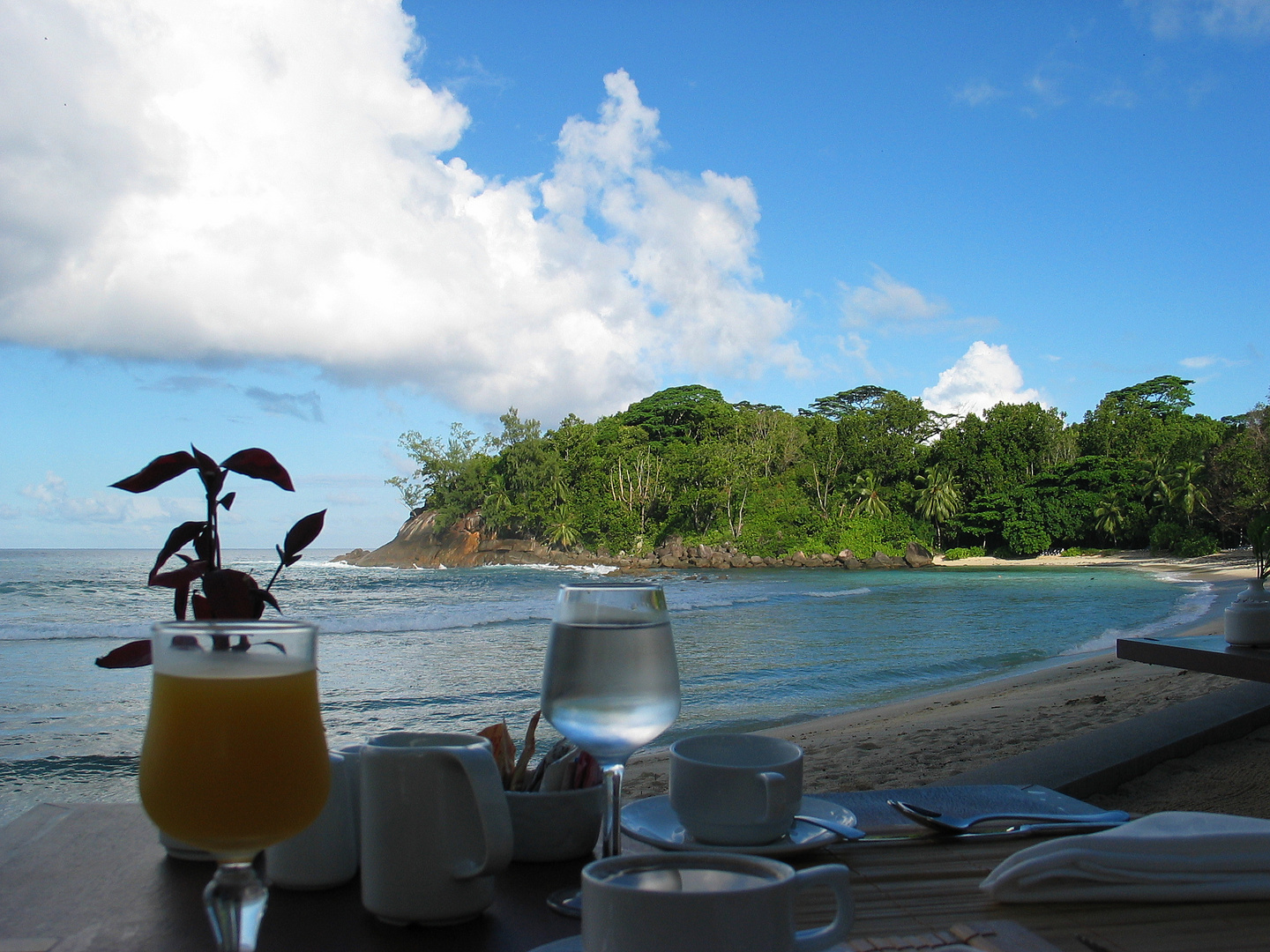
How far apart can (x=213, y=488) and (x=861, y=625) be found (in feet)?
43.6

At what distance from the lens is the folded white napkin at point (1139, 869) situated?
648 mm

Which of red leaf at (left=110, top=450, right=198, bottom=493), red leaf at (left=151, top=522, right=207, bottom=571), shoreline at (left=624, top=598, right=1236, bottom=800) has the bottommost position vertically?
shoreline at (left=624, top=598, right=1236, bottom=800)

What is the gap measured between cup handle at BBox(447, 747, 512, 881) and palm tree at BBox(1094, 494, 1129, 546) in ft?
121

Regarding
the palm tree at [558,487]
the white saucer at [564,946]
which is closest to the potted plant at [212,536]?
the white saucer at [564,946]

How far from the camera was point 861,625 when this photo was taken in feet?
43.4

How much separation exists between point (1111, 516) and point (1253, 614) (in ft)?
113

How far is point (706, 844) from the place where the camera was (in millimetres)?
768

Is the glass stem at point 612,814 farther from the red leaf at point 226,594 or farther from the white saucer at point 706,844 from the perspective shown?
the red leaf at point 226,594

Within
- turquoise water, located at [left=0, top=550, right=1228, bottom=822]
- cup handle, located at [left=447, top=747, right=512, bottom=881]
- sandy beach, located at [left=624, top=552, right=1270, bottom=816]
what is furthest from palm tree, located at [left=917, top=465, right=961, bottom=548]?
cup handle, located at [left=447, top=747, right=512, bottom=881]

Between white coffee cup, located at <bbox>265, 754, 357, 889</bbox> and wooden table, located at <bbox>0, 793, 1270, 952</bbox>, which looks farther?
white coffee cup, located at <bbox>265, 754, 357, 889</bbox>

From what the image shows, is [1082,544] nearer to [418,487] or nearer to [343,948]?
[418,487]

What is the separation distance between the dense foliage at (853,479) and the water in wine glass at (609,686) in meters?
32.5

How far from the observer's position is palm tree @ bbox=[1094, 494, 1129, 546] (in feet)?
107

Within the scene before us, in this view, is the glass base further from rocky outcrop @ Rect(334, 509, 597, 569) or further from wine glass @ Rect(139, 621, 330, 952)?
rocky outcrop @ Rect(334, 509, 597, 569)
